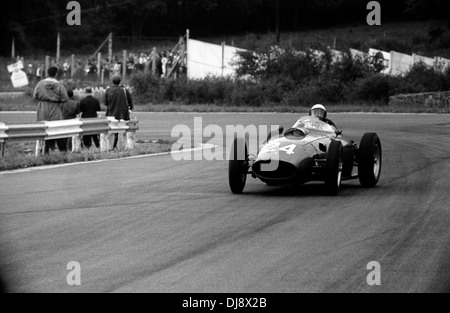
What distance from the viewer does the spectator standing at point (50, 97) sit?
708 inches

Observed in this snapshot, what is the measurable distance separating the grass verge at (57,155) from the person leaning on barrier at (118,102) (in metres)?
0.78

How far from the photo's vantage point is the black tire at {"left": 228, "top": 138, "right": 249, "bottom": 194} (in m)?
12.5

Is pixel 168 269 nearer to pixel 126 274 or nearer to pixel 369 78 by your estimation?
pixel 126 274

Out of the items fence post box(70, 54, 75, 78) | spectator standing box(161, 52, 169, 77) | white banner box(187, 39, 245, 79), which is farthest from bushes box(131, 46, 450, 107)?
fence post box(70, 54, 75, 78)

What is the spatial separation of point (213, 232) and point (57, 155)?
334 inches

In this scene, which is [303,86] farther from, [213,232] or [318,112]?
[213,232]

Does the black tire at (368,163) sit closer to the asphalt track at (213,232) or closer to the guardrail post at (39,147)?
the asphalt track at (213,232)

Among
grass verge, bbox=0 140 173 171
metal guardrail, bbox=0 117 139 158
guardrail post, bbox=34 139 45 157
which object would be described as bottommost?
grass verge, bbox=0 140 173 171

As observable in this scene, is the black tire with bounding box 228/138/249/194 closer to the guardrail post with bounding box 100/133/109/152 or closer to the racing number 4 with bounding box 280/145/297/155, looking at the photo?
the racing number 4 with bounding box 280/145/297/155

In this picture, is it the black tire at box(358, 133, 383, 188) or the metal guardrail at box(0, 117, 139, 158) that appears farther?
the metal guardrail at box(0, 117, 139, 158)

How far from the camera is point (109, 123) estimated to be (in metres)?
19.6

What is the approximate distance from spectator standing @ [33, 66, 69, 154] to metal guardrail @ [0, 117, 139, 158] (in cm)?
41

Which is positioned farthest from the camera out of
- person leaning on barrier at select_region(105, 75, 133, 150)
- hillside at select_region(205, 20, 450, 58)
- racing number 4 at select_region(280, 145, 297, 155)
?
hillside at select_region(205, 20, 450, 58)
